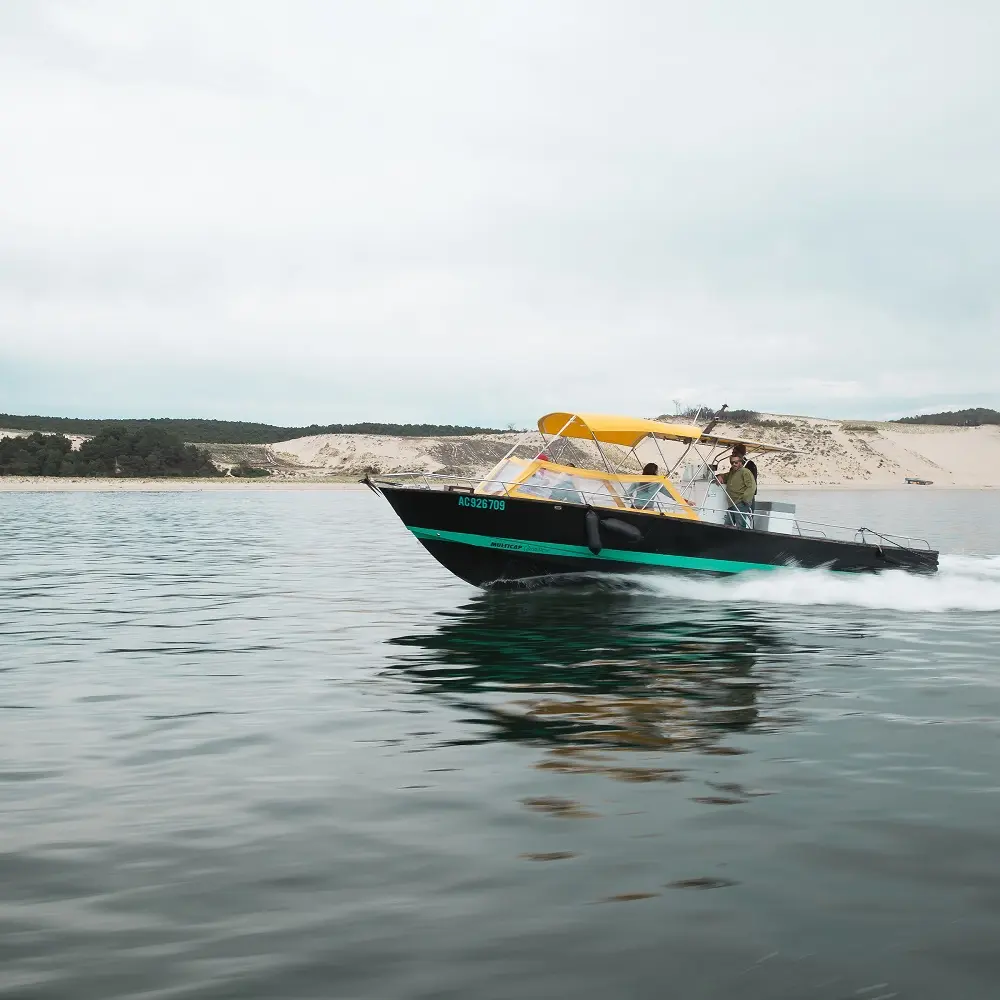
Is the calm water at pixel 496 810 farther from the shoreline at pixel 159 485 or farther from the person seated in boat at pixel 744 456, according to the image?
the shoreline at pixel 159 485

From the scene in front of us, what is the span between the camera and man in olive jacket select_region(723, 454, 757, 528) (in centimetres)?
1992

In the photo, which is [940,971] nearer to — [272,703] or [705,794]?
[705,794]

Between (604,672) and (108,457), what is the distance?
75498 millimetres

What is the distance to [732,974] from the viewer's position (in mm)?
4645

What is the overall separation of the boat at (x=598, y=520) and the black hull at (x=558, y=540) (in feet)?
0.06

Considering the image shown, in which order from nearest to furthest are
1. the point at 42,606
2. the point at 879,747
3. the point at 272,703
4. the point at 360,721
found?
the point at 879,747, the point at 360,721, the point at 272,703, the point at 42,606

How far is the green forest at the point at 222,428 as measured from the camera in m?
131

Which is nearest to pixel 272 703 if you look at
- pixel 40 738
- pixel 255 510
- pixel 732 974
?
pixel 40 738

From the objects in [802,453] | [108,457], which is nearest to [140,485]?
[108,457]

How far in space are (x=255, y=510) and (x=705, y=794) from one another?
155 ft

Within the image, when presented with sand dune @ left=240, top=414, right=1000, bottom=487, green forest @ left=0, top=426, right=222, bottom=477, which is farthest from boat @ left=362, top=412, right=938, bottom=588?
sand dune @ left=240, top=414, right=1000, bottom=487

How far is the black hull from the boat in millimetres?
17

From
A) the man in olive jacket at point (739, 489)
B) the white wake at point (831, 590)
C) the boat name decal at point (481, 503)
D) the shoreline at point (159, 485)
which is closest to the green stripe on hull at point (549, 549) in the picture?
the white wake at point (831, 590)

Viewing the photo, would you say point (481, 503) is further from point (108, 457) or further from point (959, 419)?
point (959, 419)
